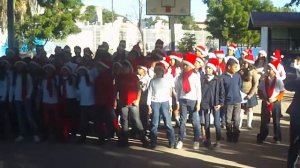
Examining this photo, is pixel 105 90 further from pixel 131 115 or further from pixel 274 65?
pixel 274 65

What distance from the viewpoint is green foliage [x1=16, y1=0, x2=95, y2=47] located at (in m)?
28.1

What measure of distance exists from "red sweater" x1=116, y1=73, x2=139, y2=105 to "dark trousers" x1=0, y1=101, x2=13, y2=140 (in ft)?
8.30

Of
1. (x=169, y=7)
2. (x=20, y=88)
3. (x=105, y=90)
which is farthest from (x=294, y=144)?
(x=169, y=7)

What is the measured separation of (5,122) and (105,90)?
2.27m

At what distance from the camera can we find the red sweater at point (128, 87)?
9977 mm

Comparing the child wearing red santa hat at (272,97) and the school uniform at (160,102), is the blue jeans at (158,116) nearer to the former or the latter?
the school uniform at (160,102)

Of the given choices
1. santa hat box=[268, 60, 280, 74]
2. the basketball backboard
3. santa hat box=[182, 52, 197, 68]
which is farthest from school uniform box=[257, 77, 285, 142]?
the basketball backboard

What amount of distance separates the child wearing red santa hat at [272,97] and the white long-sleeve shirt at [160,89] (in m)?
1.78

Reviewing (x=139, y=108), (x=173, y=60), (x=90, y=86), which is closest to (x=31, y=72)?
(x=90, y=86)

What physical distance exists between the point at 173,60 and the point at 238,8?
31.8 meters

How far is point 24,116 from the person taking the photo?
10.9 meters

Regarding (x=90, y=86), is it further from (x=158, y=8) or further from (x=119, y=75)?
(x=158, y=8)

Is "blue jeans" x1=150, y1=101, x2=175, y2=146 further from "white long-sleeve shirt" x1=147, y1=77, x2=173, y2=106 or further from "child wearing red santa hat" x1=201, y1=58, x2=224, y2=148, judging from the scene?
"child wearing red santa hat" x1=201, y1=58, x2=224, y2=148

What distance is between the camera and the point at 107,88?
10219mm
